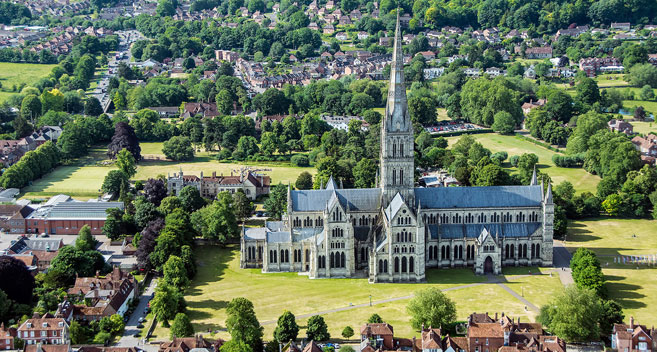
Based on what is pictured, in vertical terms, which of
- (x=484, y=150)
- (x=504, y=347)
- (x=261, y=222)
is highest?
(x=484, y=150)

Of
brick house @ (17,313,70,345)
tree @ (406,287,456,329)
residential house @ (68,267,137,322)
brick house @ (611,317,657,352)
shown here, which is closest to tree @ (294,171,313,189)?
residential house @ (68,267,137,322)

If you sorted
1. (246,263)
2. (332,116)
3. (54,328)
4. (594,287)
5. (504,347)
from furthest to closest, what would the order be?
(332,116) < (246,263) < (594,287) < (54,328) < (504,347)

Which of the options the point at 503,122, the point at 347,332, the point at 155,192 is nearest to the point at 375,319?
the point at 347,332

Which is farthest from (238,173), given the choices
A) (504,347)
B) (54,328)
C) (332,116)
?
(504,347)

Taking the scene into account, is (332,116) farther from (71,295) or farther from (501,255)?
(71,295)

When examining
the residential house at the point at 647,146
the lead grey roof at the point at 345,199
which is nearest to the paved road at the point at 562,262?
the lead grey roof at the point at 345,199

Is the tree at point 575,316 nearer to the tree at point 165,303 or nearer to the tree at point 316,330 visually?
the tree at point 316,330

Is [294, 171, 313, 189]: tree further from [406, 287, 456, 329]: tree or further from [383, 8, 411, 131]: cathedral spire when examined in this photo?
[406, 287, 456, 329]: tree
